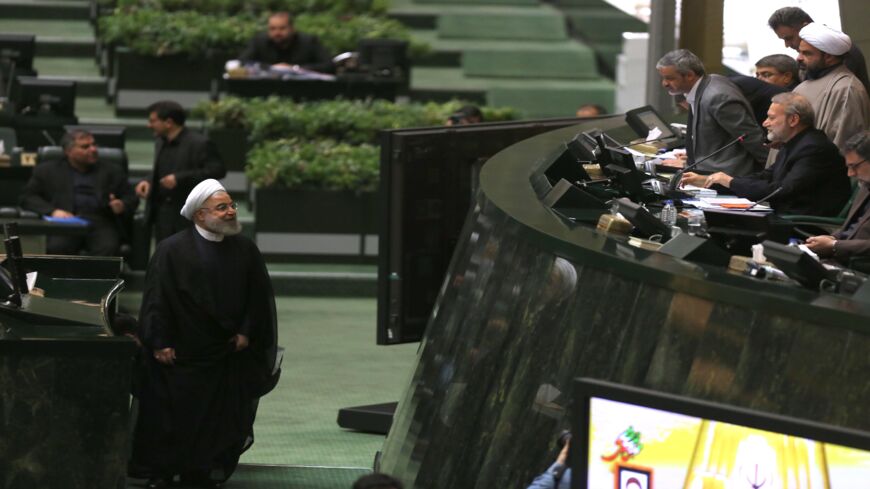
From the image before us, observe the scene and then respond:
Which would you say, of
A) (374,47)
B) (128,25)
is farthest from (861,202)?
(128,25)

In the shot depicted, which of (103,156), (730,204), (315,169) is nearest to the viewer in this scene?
(730,204)

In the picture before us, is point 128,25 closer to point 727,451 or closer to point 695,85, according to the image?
point 695,85

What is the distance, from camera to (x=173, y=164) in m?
13.3

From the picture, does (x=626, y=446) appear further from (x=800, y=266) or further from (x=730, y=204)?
(x=730, y=204)

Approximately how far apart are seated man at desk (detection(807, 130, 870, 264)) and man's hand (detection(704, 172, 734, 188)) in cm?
139

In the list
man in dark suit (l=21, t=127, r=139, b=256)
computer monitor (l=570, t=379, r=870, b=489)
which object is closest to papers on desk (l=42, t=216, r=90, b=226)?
man in dark suit (l=21, t=127, r=139, b=256)

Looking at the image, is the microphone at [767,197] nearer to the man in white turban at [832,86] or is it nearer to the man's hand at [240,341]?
the man in white turban at [832,86]

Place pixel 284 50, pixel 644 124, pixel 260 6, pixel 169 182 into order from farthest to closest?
pixel 260 6
pixel 284 50
pixel 169 182
pixel 644 124

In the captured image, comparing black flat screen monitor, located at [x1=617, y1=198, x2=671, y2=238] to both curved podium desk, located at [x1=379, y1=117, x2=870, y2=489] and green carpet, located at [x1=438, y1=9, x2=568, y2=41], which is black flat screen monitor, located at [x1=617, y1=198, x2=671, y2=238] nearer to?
curved podium desk, located at [x1=379, y1=117, x2=870, y2=489]

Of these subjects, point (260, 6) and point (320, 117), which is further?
point (260, 6)

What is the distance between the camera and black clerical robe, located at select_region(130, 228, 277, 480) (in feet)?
26.9

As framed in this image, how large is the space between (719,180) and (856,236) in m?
1.56

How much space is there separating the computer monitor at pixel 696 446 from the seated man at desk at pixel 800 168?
4.12 m

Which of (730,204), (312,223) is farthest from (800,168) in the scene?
(312,223)
